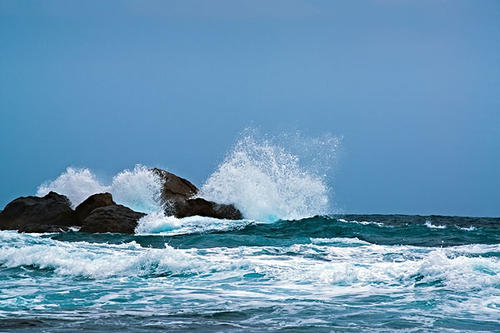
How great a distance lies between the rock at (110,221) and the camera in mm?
21125

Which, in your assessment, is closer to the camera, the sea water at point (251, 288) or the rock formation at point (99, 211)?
the sea water at point (251, 288)

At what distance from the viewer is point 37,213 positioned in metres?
24.7

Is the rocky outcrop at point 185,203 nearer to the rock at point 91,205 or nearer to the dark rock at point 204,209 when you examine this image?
the dark rock at point 204,209

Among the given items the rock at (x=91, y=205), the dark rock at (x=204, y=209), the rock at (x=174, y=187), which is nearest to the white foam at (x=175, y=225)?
the dark rock at (x=204, y=209)

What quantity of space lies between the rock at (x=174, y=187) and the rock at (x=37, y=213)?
14.2 feet

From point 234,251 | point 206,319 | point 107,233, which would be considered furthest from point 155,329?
point 107,233

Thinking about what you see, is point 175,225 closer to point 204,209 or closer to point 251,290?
point 204,209

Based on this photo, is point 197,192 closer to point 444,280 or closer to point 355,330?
point 444,280

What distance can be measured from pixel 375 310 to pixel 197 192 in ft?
70.9

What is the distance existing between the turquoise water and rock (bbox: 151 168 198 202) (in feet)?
38.2

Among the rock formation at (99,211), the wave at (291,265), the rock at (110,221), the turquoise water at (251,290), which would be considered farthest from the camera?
the rock formation at (99,211)

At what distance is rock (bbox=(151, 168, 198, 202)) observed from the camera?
27.2 m

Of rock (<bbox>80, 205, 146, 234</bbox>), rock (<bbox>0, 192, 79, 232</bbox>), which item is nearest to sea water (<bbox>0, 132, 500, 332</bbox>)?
rock (<bbox>80, 205, 146, 234</bbox>)

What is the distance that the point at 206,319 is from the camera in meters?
6.59
